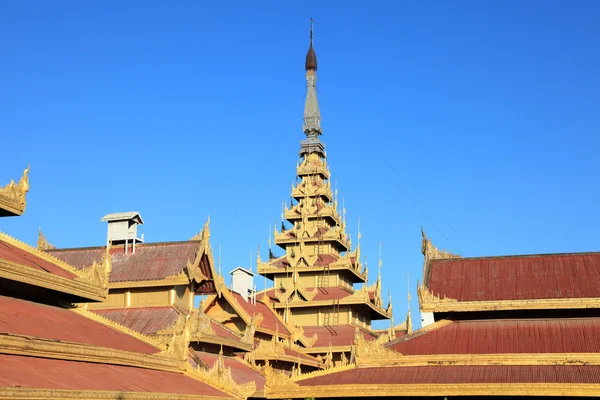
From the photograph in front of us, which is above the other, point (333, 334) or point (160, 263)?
point (160, 263)

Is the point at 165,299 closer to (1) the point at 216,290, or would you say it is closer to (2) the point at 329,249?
(1) the point at 216,290

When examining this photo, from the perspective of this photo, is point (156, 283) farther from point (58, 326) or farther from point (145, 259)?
point (58, 326)

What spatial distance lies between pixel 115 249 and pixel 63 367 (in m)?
17.1

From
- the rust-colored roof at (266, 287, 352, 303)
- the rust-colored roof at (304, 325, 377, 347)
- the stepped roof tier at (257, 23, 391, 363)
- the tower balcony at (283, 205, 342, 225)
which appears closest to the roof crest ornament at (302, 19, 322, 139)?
the stepped roof tier at (257, 23, 391, 363)

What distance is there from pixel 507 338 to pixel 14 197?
18.4 m

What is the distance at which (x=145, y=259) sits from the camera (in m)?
32.5

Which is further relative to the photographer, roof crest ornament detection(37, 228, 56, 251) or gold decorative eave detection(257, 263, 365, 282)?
gold decorative eave detection(257, 263, 365, 282)

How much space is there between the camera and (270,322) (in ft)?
144

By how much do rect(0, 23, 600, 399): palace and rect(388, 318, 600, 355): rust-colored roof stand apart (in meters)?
0.07

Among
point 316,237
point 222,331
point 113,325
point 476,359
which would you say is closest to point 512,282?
point 476,359

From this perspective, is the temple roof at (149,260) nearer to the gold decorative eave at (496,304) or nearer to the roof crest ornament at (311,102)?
the gold decorative eave at (496,304)

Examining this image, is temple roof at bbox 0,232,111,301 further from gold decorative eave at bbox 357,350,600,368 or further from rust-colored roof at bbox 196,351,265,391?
gold decorative eave at bbox 357,350,600,368

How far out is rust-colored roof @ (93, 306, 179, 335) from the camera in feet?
96.3

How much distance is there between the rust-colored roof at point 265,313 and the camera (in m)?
41.8
